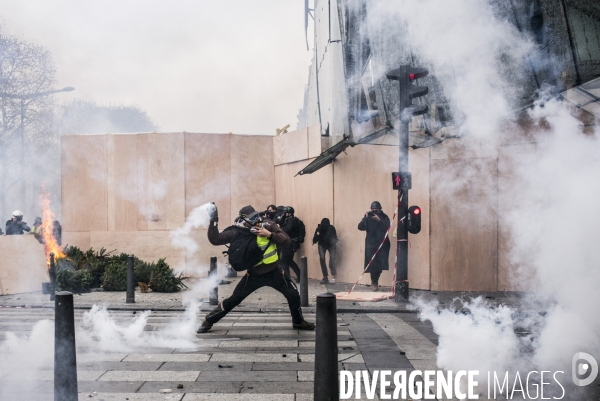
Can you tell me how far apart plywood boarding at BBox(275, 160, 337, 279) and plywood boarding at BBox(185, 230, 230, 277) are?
2219 millimetres

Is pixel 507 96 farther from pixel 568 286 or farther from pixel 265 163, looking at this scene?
pixel 265 163

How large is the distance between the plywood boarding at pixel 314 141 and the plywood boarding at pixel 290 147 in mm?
166

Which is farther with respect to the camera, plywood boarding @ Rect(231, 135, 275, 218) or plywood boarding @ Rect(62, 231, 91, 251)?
plywood boarding @ Rect(231, 135, 275, 218)

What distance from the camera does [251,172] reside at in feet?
50.1

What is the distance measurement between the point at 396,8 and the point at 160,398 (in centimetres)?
890

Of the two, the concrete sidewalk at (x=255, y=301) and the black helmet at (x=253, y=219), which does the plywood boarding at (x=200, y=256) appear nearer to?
the concrete sidewalk at (x=255, y=301)

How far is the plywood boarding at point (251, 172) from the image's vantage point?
49.4 ft

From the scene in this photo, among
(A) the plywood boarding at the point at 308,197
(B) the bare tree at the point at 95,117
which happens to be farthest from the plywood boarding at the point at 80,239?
(A) the plywood boarding at the point at 308,197

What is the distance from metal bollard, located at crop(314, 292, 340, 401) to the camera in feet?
12.3

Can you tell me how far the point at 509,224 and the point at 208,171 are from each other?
7749mm

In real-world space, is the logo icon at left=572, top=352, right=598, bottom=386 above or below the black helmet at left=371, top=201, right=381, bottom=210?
below

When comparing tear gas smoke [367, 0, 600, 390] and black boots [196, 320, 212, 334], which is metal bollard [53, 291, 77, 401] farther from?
tear gas smoke [367, 0, 600, 390]

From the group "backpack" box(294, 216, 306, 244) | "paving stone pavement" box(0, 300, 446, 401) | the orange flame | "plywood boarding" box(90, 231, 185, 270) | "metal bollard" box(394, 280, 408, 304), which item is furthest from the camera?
"plywood boarding" box(90, 231, 185, 270)

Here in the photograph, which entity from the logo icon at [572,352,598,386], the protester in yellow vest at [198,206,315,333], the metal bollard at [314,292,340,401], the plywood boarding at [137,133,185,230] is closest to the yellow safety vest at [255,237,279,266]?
the protester in yellow vest at [198,206,315,333]
